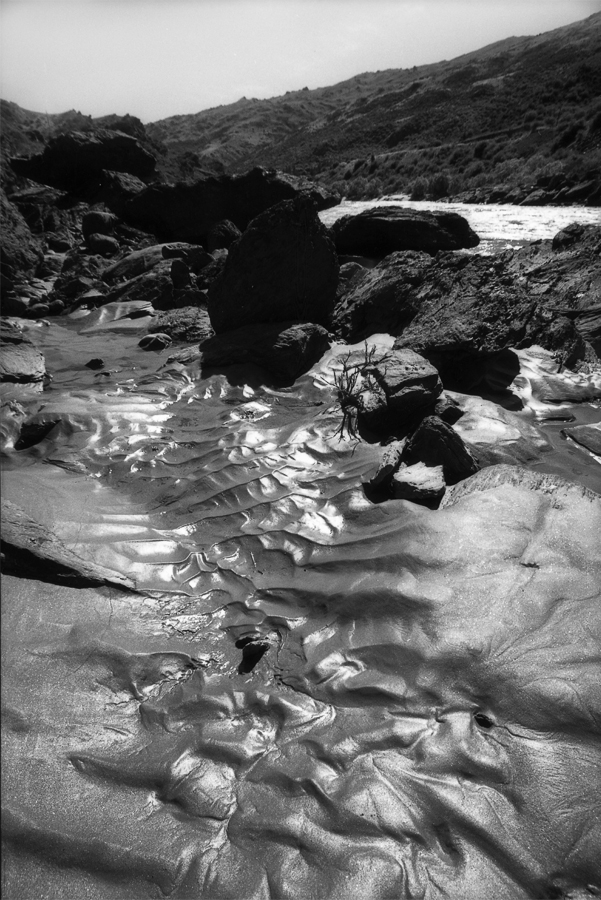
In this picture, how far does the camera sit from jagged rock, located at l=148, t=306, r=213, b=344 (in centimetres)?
611

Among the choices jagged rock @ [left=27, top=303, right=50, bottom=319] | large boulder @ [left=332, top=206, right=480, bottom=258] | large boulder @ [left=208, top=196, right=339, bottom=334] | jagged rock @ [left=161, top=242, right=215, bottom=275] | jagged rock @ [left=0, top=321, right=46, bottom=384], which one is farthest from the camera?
jagged rock @ [left=161, top=242, right=215, bottom=275]

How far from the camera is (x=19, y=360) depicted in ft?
16.7

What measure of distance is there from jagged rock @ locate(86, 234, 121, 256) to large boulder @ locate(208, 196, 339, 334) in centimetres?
576

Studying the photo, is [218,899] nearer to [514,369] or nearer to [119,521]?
[119,521]

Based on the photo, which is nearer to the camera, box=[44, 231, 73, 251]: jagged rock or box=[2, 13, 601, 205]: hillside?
box=[44, 231, 73, 251]: jagged rock

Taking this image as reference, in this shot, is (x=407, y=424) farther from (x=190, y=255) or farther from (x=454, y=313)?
(x=190, y=255)

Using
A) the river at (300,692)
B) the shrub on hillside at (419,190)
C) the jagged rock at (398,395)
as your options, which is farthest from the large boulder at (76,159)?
the river at (300,692)

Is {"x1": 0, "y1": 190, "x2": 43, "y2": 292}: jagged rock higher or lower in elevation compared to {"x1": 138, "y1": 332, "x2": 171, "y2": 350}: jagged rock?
higher

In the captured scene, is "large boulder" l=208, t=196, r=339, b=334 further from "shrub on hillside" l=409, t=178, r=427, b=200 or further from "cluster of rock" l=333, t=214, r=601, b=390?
"shrub on hillside" l=409, t=178, r=427, b=200

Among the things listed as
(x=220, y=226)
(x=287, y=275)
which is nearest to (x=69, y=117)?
(x=220, y=226)

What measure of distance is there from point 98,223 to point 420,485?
35.2 feet

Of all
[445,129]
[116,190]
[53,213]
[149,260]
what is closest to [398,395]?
[149,260]

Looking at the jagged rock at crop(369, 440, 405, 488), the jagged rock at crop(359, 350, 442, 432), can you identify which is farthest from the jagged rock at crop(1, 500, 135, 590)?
the jagged rock at crop(359, 350, 442, 432)

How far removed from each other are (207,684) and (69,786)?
0.62 metres
